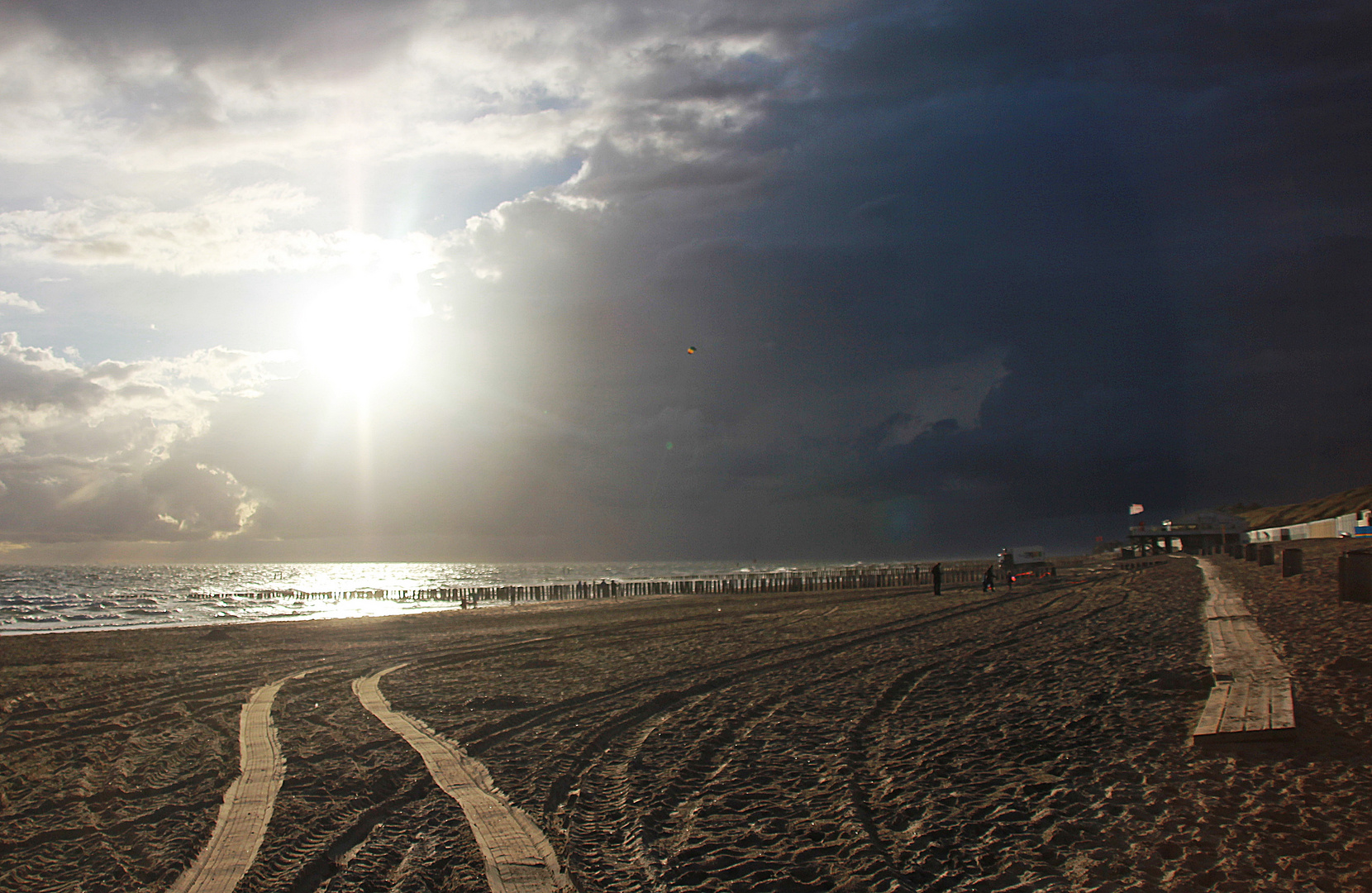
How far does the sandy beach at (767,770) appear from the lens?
16.8 feet

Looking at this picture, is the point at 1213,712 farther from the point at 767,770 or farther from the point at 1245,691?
the point at 767,770

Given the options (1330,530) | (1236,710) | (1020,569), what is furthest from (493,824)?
(1330,530)

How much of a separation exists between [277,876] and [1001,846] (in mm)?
4958

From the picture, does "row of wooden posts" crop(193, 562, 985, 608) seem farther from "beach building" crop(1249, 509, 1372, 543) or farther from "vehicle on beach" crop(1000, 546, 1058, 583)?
"beach building" crop(1249, 509, 1372, 543)

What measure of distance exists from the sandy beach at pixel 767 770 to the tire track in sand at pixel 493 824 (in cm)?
14

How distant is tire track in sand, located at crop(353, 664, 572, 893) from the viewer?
5098mm

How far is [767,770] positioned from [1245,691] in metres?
5.08

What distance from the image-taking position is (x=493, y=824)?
20.4 ft

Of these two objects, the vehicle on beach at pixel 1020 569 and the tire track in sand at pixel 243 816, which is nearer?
the tire track in sand at pixel 243 816

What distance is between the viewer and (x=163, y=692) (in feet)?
44.3

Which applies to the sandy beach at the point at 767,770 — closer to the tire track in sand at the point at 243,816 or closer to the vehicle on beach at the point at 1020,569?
the tire track in sand at the point at 243,816

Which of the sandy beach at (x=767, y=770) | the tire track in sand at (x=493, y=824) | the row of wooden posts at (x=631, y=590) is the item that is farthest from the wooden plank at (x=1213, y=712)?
the row of wooden posts at (x=631, y=590)

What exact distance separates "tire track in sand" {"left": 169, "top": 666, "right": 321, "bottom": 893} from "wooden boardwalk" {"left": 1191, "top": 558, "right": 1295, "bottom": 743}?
792 cm

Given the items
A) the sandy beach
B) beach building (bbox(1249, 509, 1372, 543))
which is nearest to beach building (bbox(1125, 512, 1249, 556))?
beach building (bbox(1249, 509, 1372, 543))
